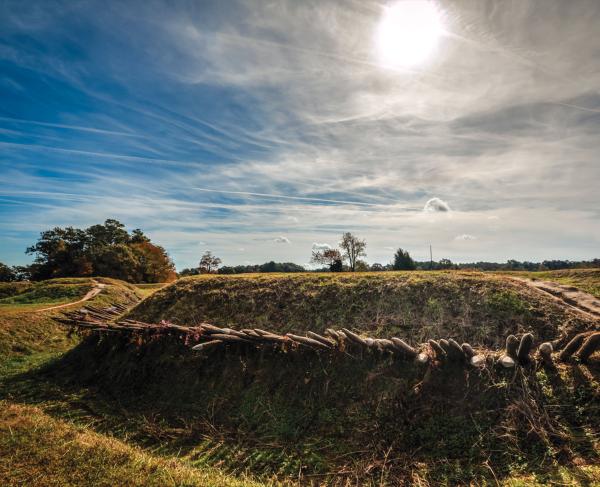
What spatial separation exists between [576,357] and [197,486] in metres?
6.55

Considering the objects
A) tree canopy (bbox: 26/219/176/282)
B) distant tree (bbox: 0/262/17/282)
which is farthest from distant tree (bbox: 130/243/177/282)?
distant tree (bbox: 0/262/17/282)

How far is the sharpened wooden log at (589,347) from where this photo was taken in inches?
200

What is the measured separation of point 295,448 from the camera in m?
5.30

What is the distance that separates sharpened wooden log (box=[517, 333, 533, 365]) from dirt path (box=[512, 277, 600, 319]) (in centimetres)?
382

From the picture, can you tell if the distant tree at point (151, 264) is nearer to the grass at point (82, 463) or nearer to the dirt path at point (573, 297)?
the grass at point (82, 463)

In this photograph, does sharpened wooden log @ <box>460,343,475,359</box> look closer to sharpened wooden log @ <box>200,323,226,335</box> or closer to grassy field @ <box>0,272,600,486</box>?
grassy field @ <box>0,272,600,486</box>

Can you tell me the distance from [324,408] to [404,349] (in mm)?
1985

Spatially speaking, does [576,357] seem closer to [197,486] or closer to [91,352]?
[197,486]

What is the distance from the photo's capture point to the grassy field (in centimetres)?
441

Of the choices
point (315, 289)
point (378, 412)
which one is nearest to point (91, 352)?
point (315, 289)

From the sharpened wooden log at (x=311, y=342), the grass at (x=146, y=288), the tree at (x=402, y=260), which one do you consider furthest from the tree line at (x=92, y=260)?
the sharpened wooden log at (x=311, y=342)

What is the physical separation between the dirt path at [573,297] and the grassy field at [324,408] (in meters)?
0.66

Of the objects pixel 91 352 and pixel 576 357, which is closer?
pixel 576 357

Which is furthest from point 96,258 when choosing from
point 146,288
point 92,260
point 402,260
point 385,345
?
point 385,345
